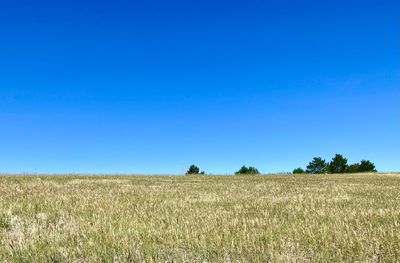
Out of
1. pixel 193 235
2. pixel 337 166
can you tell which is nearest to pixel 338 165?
pixel 337 166

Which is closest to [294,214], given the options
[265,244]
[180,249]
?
[265,244]

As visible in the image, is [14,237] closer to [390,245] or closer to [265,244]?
[265,244]

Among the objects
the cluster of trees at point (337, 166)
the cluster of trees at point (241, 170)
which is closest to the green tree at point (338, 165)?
the cluster of trees at point (337, 166)

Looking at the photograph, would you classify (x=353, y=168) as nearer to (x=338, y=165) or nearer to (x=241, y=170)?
(x=338, y=165)

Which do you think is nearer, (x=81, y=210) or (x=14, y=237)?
(x=14, y=237)

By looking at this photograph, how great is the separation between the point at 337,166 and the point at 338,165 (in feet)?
1.48

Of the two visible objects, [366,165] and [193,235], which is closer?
[193,235]

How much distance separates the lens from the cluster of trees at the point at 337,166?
117m

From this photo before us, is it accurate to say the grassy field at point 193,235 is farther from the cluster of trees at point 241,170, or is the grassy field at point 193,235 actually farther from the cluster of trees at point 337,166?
the cluster of trees at point 337,166

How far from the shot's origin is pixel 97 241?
658 centimetres

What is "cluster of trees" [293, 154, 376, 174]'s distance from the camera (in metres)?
117

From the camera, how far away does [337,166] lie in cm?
11725

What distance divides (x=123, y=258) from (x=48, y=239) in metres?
1.77

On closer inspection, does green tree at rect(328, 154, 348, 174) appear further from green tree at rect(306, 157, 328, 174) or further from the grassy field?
the grassy field
